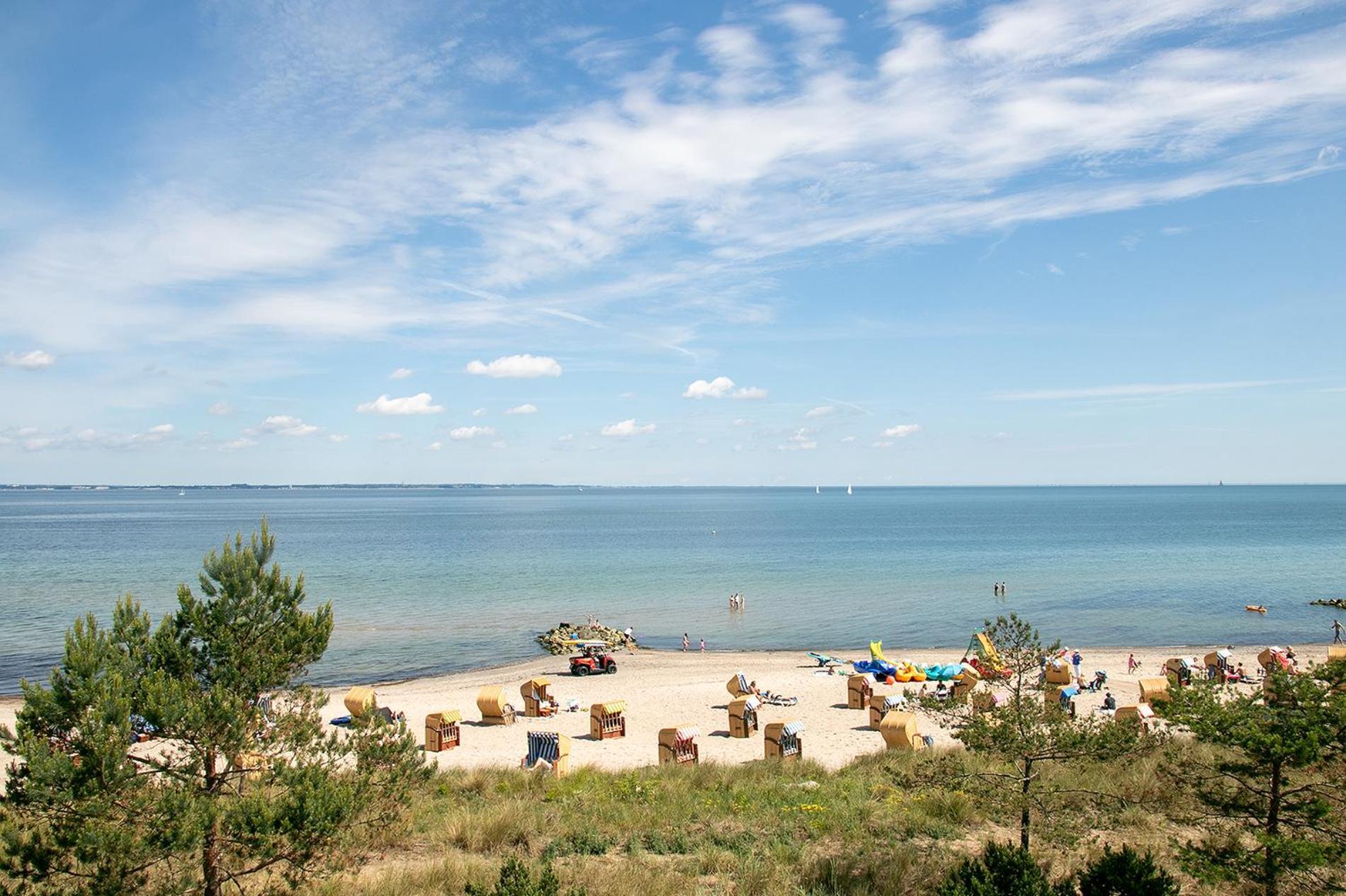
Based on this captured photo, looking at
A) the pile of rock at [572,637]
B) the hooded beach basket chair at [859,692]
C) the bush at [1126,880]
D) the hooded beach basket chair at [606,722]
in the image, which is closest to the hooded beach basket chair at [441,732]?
the hooded beach basket chair at [606,722]

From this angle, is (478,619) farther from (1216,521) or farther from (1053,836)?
(1216,521)

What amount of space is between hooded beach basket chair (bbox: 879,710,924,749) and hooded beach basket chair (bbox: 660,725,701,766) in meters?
4.52

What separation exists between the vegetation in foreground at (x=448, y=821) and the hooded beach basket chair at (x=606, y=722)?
37.2ft

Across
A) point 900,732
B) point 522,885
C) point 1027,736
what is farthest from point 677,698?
point 522,885

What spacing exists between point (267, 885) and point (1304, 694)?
10692 millimetres

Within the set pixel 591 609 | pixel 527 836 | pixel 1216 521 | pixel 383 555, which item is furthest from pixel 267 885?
pixel 1216 521

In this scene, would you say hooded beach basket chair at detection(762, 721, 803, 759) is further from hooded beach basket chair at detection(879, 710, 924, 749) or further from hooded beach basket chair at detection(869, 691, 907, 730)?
hooded beach basket chair at detection(869, 691, 907, 730)

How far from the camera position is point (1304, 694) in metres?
7.96

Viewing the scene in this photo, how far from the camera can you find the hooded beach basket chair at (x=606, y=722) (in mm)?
23391

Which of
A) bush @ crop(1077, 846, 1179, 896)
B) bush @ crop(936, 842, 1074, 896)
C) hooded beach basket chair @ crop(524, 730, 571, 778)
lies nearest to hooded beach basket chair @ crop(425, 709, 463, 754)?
hooded beach basket chair @ crop(524, 730, 571, 778)

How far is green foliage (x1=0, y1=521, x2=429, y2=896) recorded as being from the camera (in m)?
7.28

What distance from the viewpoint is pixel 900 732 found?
64.5 feet

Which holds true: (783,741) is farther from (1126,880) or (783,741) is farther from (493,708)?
(1126,880)

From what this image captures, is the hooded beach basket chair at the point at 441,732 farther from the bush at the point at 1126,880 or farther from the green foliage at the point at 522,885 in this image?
the bush at the point at 1126,880
